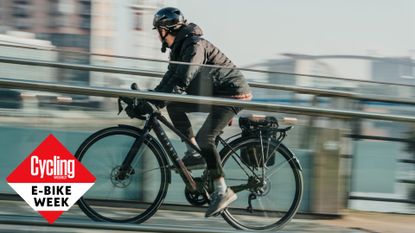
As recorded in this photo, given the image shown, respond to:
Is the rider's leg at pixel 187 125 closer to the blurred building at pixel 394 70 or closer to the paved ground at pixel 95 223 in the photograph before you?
the paved ground at pixel 95 223

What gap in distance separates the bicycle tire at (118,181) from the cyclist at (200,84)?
0.22m

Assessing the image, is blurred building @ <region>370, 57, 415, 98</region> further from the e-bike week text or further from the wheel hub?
the e-bike week text

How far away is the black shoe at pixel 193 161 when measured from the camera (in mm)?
5066

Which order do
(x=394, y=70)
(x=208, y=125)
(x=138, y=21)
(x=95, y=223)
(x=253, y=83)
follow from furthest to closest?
(x=394, y=70)
(x=138, y=21)
(x=253, y=83)
(x=208, y=125)
(x=95, y=223)

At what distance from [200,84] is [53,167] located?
3.59ft

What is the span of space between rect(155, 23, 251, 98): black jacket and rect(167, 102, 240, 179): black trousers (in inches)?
4.0

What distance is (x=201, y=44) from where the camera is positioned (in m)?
4.84

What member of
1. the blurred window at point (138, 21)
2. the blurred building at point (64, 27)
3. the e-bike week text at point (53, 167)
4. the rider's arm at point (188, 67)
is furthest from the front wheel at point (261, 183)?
the blurred window at point (138, 21)

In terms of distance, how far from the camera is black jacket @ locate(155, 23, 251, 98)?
480 centimetres

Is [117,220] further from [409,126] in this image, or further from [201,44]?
[409,126]

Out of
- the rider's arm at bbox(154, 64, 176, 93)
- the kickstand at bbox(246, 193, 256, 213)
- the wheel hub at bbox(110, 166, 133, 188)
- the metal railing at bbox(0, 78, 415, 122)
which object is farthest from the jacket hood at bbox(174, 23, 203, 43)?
the kickstand at bbox(246, 193, 256, 213)

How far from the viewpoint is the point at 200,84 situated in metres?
4.92

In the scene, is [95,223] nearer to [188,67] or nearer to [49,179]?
[49,179]

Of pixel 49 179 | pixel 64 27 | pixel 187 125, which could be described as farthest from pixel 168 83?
pixel 64 27
